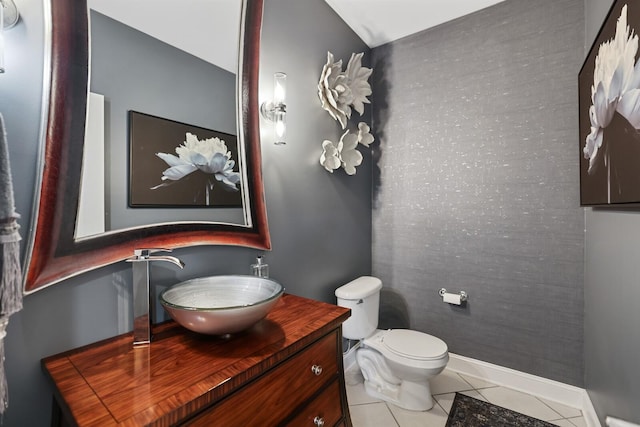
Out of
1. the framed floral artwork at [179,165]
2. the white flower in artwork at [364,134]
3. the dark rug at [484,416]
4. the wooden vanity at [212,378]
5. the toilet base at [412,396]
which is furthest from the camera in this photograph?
the white flower in artwork at [364,134]

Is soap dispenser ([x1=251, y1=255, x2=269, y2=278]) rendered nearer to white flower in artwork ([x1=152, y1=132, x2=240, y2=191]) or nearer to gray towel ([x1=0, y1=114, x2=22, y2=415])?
white flower in artwork ([x1=152, y1=132, x2=240, y2=191])

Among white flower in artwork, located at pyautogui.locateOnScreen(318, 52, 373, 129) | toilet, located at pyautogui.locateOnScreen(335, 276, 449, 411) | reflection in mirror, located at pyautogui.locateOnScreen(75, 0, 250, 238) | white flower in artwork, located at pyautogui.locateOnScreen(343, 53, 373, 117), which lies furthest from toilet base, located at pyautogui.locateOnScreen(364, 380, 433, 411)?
white flower in artwork, located at pyautogui.locateOnScreen(343, 53, 373, 117)

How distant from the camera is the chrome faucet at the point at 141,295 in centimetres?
94

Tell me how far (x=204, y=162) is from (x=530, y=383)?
8.06 ft

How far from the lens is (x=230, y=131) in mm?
1354

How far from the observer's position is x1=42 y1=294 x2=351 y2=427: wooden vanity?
0.67m

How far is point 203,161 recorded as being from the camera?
1246 millimetres

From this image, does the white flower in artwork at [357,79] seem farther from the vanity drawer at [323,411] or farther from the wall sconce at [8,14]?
the vanity drawer at [323,411]

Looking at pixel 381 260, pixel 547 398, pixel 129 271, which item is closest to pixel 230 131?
pixel 129 271

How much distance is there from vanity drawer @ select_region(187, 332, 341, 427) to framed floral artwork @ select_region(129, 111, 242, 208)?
28.2 inches

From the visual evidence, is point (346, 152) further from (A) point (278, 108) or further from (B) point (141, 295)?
(B) point (141, 295)

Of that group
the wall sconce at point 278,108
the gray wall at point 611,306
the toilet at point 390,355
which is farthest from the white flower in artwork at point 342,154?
the gray wall at point 611,306

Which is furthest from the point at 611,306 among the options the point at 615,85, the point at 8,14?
the point at 8,14

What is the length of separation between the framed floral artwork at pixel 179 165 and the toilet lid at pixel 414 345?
1.31 metres
